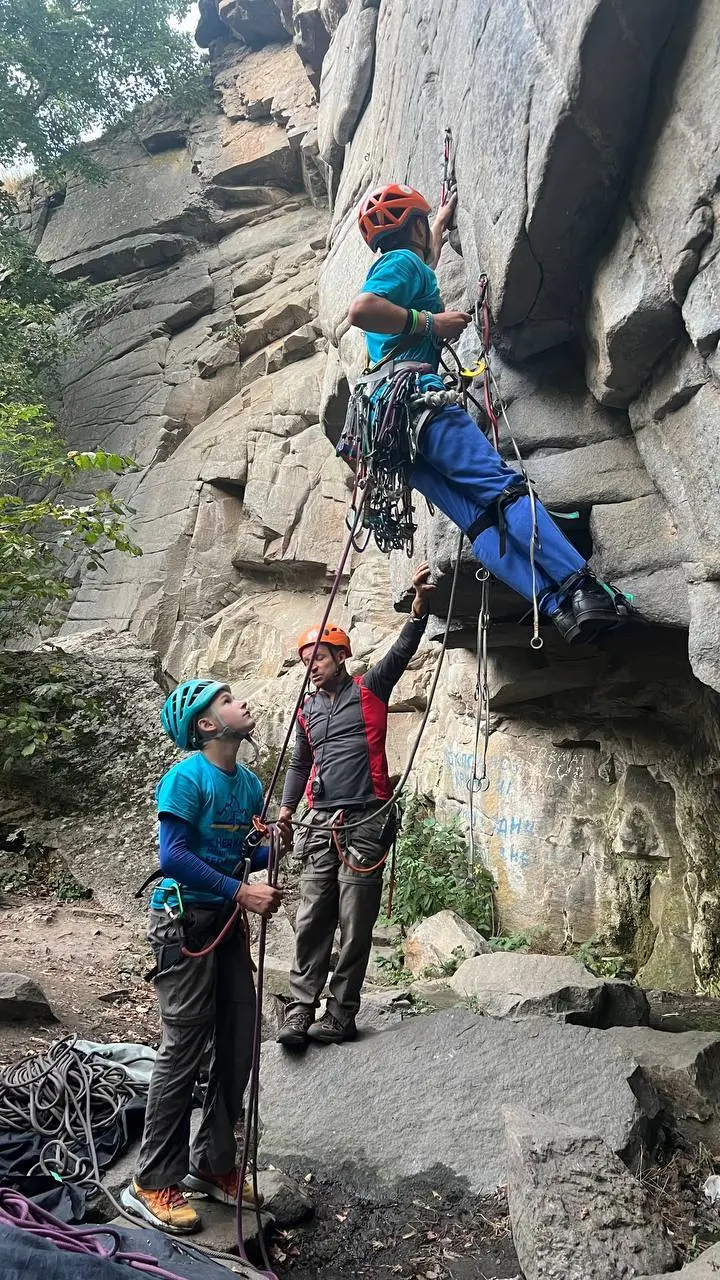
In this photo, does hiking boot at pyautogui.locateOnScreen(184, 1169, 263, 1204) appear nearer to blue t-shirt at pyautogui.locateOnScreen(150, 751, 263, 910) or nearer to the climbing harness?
blue t-shirt at pyautogui.locateOnScreen(150, 751, 263, 910)

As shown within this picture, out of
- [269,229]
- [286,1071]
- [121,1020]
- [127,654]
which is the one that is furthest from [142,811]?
[269,229]

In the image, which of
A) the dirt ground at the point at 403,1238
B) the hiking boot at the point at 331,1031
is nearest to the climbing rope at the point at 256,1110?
the dirt ground at the point at 403,1238

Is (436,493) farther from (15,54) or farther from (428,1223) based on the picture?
(15,54)

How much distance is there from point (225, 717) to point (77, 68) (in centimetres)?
1911

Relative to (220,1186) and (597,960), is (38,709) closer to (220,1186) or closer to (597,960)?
(597,960)

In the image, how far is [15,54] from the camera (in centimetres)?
1561

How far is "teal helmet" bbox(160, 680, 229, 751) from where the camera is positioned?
3.12 m

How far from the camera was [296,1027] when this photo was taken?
3.98 meters

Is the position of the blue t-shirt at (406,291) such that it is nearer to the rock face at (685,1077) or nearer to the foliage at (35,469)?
the foliage at (35,469)

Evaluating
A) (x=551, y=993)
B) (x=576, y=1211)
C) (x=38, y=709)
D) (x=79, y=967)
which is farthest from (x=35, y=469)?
(x=576, y=1211)

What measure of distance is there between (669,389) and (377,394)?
130cm

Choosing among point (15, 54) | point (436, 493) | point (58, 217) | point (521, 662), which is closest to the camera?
point (436, 493)

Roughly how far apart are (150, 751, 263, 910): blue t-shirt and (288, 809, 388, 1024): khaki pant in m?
0.92

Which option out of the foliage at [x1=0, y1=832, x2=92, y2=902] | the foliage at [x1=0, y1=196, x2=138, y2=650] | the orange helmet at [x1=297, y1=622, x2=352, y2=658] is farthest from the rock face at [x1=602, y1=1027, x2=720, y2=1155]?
the foliage at [x1=0, y1=832, x2=92, y2=902]
